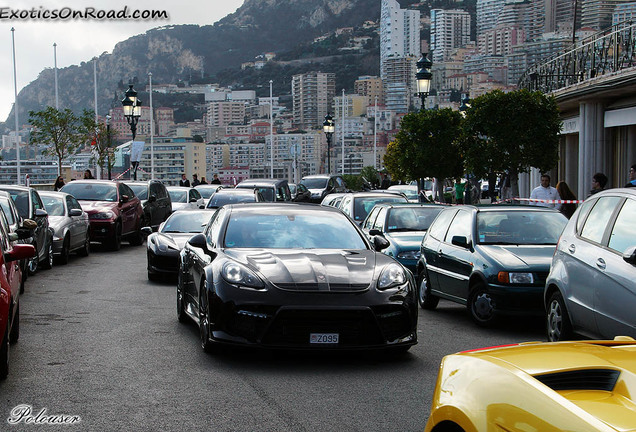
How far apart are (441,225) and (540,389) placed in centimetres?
953

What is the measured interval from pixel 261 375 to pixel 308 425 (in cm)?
170

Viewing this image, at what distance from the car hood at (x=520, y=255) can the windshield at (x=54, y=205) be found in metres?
10.8

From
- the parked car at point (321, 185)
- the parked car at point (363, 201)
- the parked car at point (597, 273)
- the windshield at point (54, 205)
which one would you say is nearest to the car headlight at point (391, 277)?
the parked car at point (597, 273)

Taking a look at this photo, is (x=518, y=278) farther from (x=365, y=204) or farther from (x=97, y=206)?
(x=97, y=206)

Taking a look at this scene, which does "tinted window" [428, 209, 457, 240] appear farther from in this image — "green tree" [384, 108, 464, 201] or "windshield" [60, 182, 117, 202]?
"green tree" [384, 108, 464, 201]

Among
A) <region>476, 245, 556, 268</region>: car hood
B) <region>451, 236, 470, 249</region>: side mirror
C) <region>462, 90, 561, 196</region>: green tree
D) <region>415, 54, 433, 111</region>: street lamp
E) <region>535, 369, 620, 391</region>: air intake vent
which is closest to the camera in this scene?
<region>535, 369, 620, 391</region>: air intake vent

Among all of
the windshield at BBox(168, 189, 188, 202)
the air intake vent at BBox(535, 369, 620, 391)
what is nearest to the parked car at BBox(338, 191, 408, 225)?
the windshield at BBox(168, 189, 188, 202)

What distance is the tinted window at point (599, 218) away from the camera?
7914 millimetres

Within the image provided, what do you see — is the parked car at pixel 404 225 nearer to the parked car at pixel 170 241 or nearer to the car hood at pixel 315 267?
the parked car at pixel 170 241

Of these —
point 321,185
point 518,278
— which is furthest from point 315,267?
point 321,185

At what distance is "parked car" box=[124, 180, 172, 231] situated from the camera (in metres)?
26.3

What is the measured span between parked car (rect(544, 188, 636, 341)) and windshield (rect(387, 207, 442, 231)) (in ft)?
22.0

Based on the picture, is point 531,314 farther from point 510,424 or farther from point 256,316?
point 510,424

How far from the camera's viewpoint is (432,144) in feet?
96.2
